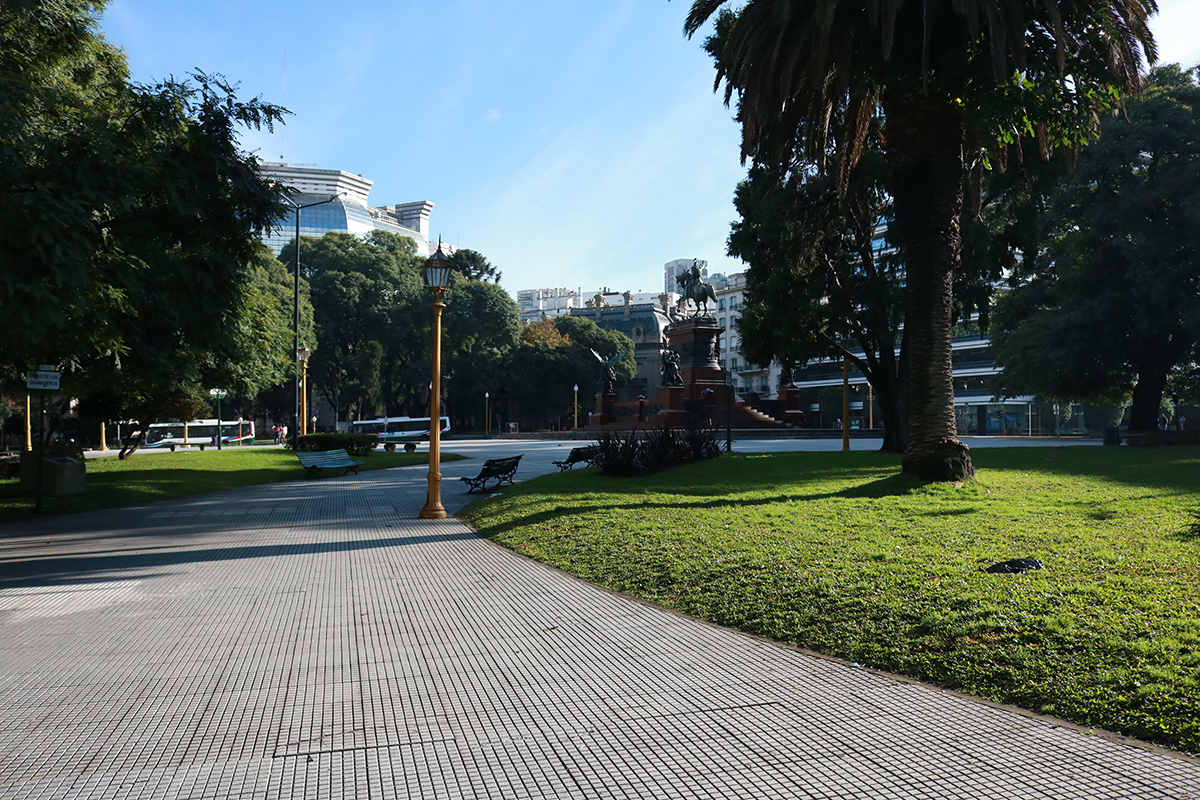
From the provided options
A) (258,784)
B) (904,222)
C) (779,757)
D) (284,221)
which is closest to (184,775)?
(258,784)

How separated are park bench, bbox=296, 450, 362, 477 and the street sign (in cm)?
857

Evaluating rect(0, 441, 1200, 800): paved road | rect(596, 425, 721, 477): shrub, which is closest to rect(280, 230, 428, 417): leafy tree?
rect(596, 425, 721, 477): shrub

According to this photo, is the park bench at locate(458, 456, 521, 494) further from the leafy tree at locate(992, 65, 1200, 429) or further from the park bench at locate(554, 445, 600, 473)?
the leafy tree at locate(992, 65, 1200, 429)

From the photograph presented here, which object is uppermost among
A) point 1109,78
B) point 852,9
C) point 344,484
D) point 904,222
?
point 852,9

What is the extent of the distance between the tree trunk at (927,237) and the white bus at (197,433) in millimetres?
49080

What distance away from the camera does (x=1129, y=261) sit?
26984mm

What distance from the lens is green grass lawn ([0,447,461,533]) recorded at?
16.1m

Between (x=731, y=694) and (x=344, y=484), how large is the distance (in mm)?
17825

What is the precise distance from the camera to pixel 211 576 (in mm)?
8875

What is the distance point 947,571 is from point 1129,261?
25.3 m

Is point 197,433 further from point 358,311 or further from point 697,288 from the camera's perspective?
point 697,288

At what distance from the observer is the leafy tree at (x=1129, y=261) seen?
25672mm

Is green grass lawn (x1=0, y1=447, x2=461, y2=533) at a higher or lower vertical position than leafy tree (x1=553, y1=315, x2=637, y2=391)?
lower

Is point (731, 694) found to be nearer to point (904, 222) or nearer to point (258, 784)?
point (258, 784)
